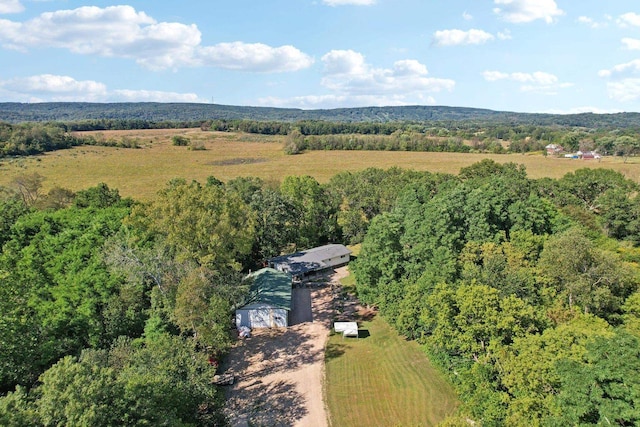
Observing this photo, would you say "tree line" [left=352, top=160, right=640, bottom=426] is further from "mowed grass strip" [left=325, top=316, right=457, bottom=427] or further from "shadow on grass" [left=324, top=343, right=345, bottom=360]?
"shadow on grass" [left=324, top=343, right=345, bottom=360]

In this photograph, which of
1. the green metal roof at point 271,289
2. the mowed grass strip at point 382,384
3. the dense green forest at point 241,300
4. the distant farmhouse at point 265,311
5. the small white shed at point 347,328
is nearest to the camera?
the dense green forest at point 241,300

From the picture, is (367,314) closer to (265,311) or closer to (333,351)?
(333,351)

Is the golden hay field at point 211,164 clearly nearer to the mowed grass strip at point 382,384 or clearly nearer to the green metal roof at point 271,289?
the green metal roof at point 271,289

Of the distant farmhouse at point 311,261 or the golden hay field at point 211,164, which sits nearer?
the distant farmhouse at point 311,261

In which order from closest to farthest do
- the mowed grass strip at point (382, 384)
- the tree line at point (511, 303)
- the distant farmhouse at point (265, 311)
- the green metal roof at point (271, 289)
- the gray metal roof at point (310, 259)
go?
the tree line at point (511, 303) < the mowed grass strip at point (382, 384) < the distant farmhouse at point (265, 311) < the green metal roof at point (271, 289) < the gray metal roof at point (310, 259)

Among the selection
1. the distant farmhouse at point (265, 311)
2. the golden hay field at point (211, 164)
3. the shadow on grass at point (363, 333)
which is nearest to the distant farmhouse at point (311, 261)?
the distant farmhouse at point (265, 311)

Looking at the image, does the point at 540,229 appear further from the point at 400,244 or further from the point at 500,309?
the point at 500,309

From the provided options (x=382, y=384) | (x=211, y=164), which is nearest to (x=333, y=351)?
(x=382, y=384)

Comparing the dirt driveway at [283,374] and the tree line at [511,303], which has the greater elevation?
the tree line at [511,303]
